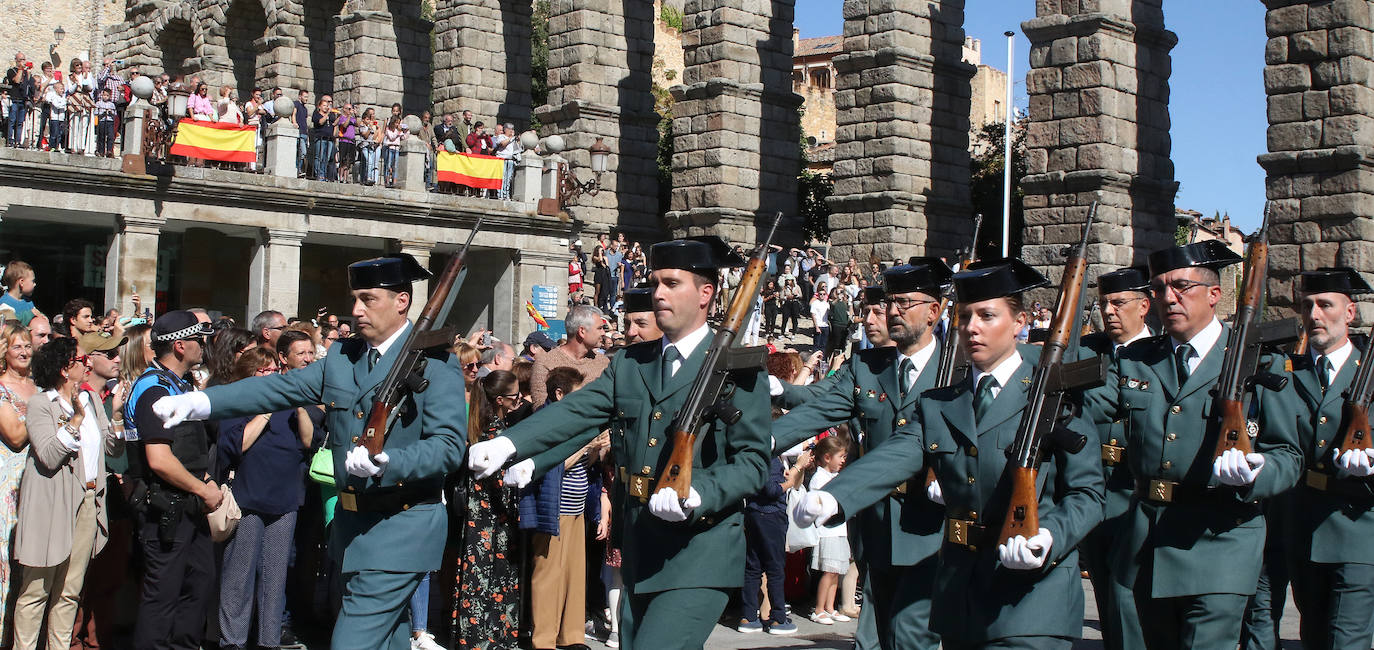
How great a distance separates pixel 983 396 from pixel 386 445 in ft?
8.09

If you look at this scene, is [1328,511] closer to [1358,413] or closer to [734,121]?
[1358,413]

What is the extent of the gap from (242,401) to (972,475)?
287cm

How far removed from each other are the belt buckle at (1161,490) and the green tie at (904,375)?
1257mm

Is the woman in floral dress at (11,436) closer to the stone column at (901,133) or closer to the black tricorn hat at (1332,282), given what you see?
the black tricorn hat at (1332,282)

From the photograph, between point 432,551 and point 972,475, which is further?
point 432,551

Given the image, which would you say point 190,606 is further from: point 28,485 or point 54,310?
point 54,310

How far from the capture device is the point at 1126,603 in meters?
5.76

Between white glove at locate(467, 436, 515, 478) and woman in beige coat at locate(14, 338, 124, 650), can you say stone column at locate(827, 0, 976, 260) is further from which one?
white glove at locate(467, 436, 515, 478)

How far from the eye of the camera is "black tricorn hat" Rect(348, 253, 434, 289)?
5818 millimetres

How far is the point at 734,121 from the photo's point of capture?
82.1 feet

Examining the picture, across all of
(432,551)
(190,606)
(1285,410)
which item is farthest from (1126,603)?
(190,606)

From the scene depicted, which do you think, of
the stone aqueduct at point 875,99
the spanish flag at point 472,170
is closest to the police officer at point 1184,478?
the stone aqueduct at point 875,99

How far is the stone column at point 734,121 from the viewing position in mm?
24984

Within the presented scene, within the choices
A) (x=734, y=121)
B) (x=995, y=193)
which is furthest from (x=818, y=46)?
(x=734, y=121)
